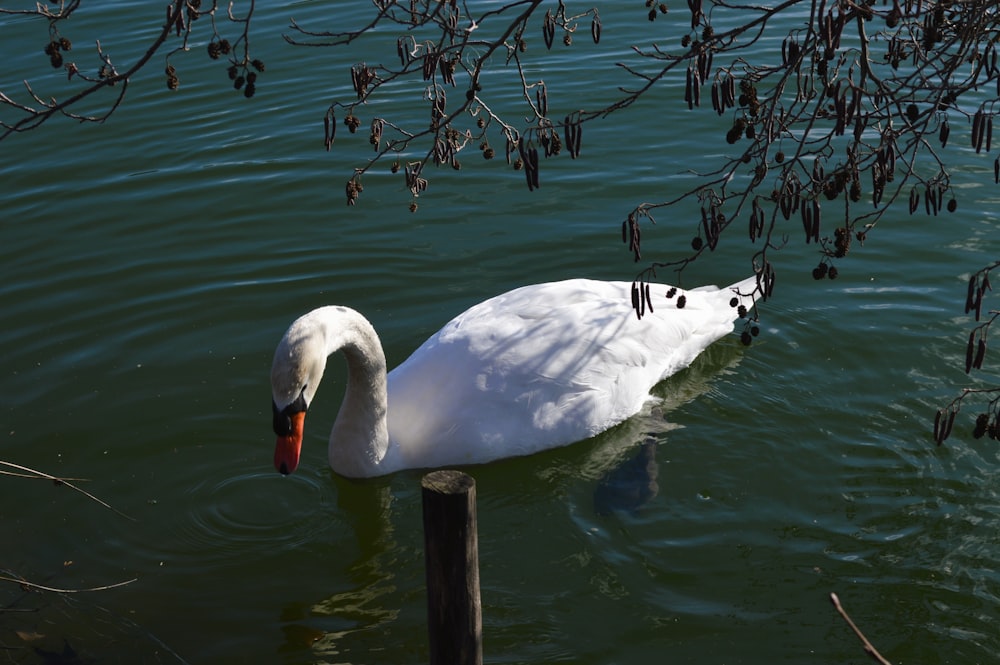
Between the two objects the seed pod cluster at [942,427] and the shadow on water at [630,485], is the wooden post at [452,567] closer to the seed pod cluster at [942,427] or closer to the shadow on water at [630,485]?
the seed pod cluster at [942,427]

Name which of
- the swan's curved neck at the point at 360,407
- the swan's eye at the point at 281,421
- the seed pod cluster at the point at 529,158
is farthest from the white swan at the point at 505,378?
the seed pod cluster at the point at 529,158

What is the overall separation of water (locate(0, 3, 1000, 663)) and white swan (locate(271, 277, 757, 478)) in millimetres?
221

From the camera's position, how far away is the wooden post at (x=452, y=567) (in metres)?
4.38

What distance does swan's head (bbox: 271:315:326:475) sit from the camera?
19.0 ft

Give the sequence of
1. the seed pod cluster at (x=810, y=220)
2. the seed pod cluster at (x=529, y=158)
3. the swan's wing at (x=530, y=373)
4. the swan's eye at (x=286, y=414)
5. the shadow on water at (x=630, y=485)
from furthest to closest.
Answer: the swan's wing at (x=530, y=373)
the shadow on water at (x=630, y=485)
the swan's eye at (x=286, y=414)
the seed pod cluster at (x=529, y=158)
the seed pod cluster at (x=810, y=220)

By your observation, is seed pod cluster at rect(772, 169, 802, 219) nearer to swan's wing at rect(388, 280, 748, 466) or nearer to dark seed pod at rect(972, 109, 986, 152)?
dark seed pod at rect(972, 109, 986, 152)

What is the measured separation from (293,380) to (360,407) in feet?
3.08

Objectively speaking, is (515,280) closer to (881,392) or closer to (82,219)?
(881,392)

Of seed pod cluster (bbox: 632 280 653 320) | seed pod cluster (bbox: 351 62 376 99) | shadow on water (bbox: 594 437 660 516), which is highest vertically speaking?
seed pod cluster (bbox: 351 62 376 99)

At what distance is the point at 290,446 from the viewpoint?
19.5 ft

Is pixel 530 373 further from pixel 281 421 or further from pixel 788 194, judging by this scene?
pixel 788 194

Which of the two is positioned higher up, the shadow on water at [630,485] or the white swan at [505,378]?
the white swan at [505,378]

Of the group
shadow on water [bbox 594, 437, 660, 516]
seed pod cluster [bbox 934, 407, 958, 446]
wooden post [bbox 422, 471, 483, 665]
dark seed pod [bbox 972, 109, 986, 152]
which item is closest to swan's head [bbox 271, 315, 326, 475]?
wooden post [bbox 422, 471, 483, 665]

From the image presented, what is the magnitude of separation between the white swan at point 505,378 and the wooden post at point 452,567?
6.41 ft
